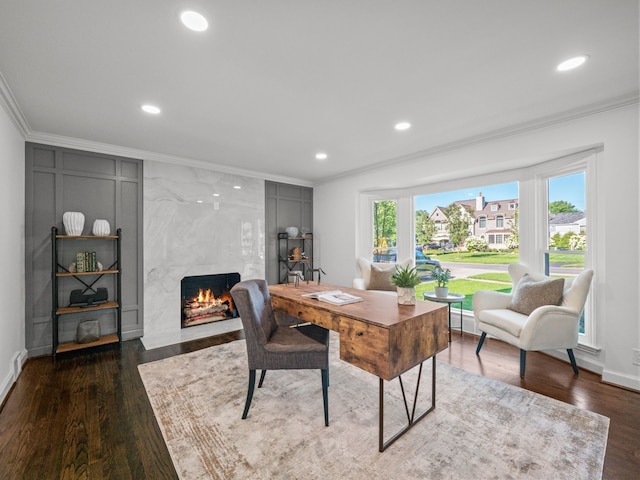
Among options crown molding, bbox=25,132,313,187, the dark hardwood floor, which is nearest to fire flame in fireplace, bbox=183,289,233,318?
the dark hardwood floor

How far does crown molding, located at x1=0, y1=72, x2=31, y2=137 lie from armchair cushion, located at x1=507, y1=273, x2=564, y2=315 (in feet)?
16.2

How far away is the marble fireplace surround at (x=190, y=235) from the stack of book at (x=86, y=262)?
59 cm

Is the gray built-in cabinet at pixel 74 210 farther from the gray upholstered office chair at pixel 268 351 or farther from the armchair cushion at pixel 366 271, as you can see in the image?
the armchair cushion at pixel 366 271

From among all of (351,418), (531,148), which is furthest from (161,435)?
(531,148)

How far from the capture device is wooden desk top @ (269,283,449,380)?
1681 millimetres

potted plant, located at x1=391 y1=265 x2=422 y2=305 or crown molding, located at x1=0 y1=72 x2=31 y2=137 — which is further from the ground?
crown molding, located at x1=0 y1=72 x2=31 y2=137

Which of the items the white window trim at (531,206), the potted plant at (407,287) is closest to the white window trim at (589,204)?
the white window trim at (531,206)

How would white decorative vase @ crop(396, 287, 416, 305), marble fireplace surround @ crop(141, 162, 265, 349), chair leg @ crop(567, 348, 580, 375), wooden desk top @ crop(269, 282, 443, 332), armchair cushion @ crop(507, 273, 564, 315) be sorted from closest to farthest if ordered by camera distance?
wooden desk top @ crop(269, 282, 443, 332) < white decorative vase @ crop(396, 287, 416, 305) < chair leg @ crop(567, 348, 580, 375) < armchair cushion @ crop(507, 273, 564, 315) < marble fireplace surround @ crop(141, 162, 265, 349)

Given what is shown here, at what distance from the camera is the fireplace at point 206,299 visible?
447 cm

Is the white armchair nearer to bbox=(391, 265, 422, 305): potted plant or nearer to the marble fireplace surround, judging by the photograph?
bbox=(391, 265, 422, 305): potted plant

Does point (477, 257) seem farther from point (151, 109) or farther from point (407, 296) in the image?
point (151, 109)

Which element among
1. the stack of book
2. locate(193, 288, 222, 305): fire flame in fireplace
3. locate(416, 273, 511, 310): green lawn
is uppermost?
the stack of book

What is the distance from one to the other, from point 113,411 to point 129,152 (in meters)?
3.04

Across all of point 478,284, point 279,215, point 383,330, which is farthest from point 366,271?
point 383,330
